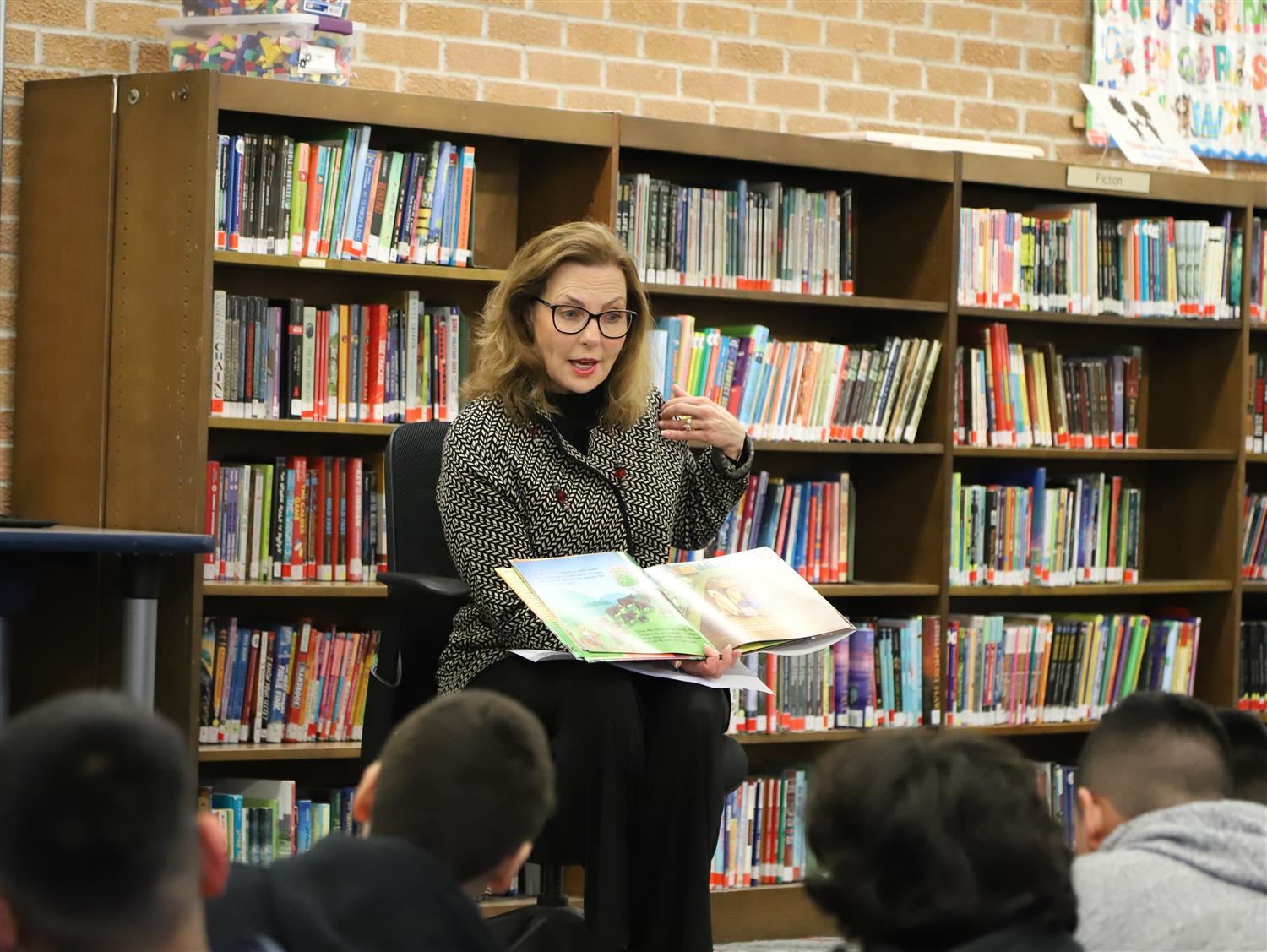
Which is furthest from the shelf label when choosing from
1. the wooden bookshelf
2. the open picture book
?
the open picture book

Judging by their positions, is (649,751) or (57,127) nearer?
(649,751)

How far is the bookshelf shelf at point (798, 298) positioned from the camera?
361cm

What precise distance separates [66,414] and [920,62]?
2317mm

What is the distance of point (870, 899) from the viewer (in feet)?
4.36

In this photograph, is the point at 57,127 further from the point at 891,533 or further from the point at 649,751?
the point at 891,533

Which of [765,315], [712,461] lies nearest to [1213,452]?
[765,315]

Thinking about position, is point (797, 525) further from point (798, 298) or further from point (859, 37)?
point (859, 37)

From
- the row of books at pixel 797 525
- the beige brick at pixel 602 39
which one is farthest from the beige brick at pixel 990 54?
the row of books at pixel 797 525

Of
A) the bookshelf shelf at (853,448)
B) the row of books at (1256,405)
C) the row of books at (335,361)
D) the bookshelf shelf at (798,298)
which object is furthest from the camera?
the row of books at (1256,405)

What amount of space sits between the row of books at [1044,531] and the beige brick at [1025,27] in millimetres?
1179

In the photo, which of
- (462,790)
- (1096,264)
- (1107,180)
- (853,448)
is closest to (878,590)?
(853,448)

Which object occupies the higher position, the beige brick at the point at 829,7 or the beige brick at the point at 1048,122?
the beige brick at the point at 829,7

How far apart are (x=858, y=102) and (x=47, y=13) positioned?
1952 mm

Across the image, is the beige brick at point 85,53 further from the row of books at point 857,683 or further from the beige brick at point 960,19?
the beige brick at point 960,19
